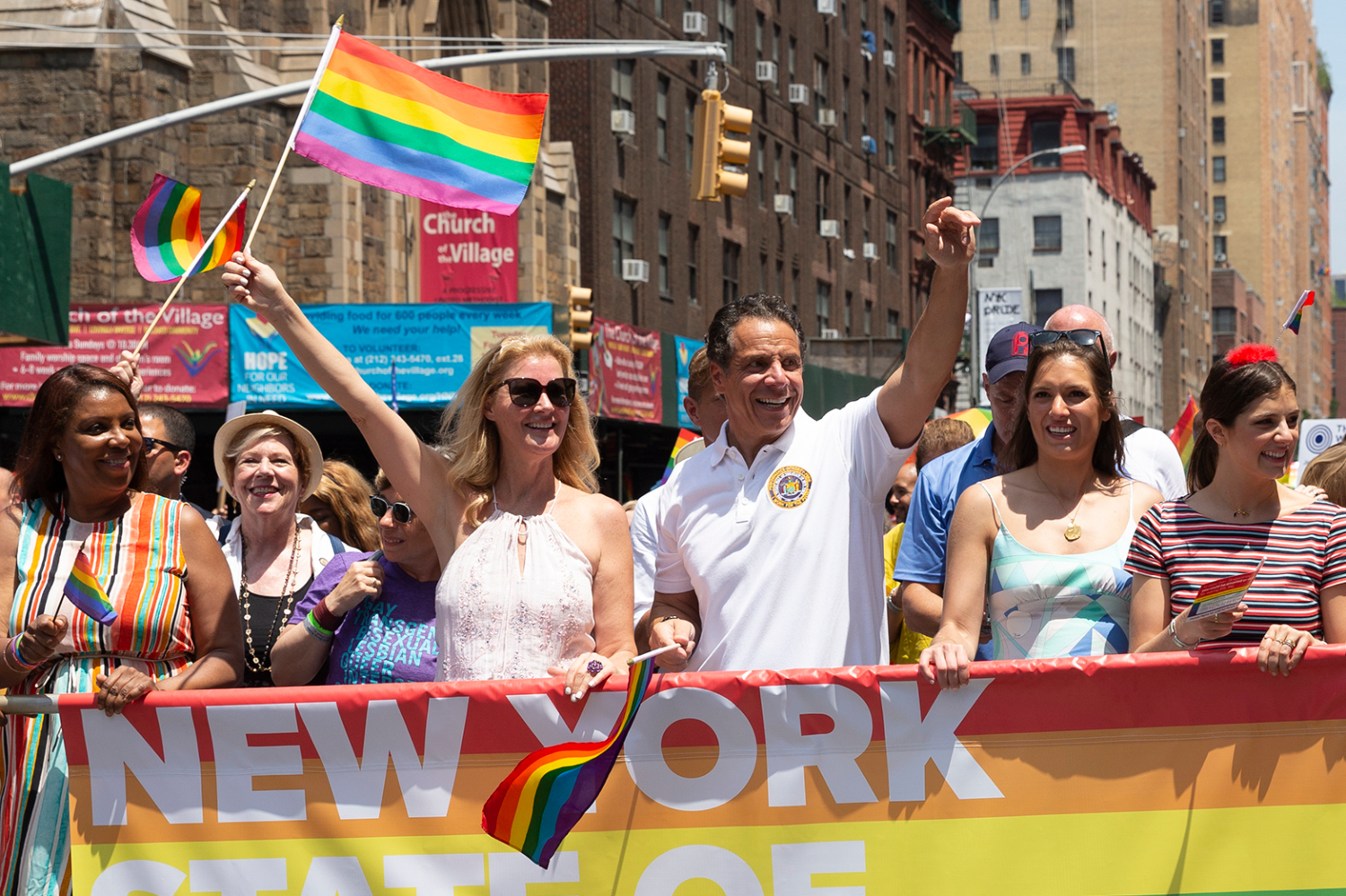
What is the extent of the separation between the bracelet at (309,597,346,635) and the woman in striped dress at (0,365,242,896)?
0.23 meters

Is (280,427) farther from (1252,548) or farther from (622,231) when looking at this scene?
(622,231)

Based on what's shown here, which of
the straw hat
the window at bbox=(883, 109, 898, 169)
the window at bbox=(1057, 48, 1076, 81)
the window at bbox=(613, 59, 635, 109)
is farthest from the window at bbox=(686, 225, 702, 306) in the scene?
the window at bbox=(1057, 48, 1076, 81)

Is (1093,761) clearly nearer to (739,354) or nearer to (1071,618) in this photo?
(1071,618)

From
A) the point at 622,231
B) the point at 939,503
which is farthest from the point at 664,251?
the point at 939,503

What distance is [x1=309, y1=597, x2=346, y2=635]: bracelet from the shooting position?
4.65m

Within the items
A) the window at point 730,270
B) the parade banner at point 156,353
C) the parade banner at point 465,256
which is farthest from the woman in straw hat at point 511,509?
the window at point 730,270

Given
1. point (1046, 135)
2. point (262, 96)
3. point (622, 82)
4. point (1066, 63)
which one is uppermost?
point (1066, 63)

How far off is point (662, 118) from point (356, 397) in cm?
3358

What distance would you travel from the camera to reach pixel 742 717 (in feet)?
13.4

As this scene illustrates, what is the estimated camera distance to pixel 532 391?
171 inches

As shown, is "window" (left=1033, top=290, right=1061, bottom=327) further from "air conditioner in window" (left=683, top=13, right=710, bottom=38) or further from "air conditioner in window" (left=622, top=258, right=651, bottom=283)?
"air conditioner in window" (left=622, top=258, right=651, bottom=283)

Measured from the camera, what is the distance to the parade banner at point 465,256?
25484mm

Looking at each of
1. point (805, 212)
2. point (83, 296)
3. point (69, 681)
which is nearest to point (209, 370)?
point (83, 296)

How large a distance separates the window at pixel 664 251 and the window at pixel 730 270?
3.53 metres
